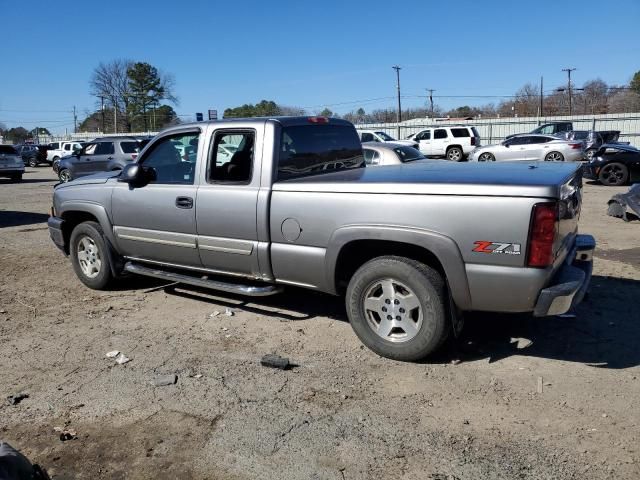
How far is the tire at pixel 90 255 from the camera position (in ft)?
19.8

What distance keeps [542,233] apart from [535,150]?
2110cm

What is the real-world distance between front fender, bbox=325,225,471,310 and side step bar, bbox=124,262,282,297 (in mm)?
1056

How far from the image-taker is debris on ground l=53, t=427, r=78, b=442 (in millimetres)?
3305

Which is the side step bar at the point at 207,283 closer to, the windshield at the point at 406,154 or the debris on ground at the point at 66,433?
the debris on ground at the point at 66,433

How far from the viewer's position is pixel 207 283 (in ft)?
16.9

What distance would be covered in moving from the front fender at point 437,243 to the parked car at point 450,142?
25573 millimetres

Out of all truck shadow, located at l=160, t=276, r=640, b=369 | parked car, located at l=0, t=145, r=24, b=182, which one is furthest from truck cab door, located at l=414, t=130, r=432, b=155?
truck shadow, located at l=160, t=276, r=640, b=369

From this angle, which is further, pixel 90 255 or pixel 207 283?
pixel 90 255

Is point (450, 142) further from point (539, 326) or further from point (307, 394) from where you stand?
point (307, 394)

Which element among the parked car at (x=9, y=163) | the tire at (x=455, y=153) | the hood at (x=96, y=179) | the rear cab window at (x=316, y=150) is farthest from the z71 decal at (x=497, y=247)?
the tire at (x=455, y=153)

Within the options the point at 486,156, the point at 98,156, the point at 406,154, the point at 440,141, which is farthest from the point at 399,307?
the point at 440,141

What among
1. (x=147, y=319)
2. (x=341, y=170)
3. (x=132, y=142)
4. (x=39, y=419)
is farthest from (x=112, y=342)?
(x=132, y=142)

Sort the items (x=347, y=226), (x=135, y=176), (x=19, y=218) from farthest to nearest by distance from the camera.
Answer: (x=19, y=218) < (x=135, y=176) < (x=347, y=226)

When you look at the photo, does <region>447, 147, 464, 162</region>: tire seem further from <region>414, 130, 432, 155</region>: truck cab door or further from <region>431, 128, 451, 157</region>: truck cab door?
<region>414, 130, 432, 155</region>: truck cab door
